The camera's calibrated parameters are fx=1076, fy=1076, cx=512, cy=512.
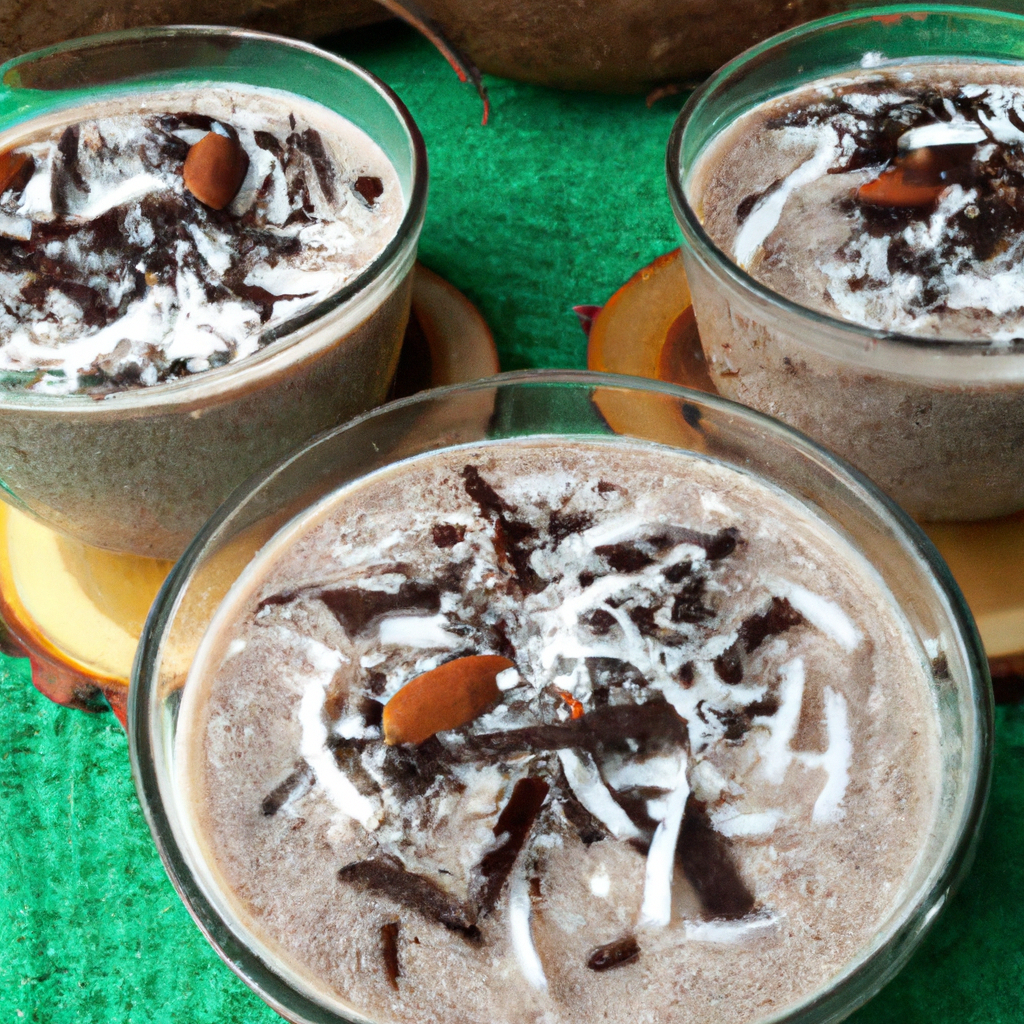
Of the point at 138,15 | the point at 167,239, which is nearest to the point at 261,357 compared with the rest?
the point at 167,239

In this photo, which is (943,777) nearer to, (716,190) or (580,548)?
(580,548)

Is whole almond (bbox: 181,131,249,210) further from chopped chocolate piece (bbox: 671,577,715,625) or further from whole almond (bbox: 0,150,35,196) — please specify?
chopped chocolate piece (bbox: 671,577,715,625)

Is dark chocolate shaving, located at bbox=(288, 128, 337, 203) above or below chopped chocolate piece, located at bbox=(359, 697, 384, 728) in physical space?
above

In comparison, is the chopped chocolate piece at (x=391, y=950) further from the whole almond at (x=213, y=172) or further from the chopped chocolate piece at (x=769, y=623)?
the whole almond at (x=213, y=172)

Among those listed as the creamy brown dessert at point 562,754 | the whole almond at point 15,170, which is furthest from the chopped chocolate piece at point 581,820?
the whole almond at point 15,170

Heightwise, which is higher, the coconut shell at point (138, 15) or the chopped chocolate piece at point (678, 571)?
the coconut shell at point (138, 15)

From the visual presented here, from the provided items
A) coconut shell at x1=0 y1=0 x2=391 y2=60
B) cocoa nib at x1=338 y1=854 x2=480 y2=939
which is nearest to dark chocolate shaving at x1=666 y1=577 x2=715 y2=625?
cocoa nib at x1=338 y1=854 x2=480 y2=939

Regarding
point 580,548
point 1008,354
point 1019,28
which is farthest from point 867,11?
point 580,548
